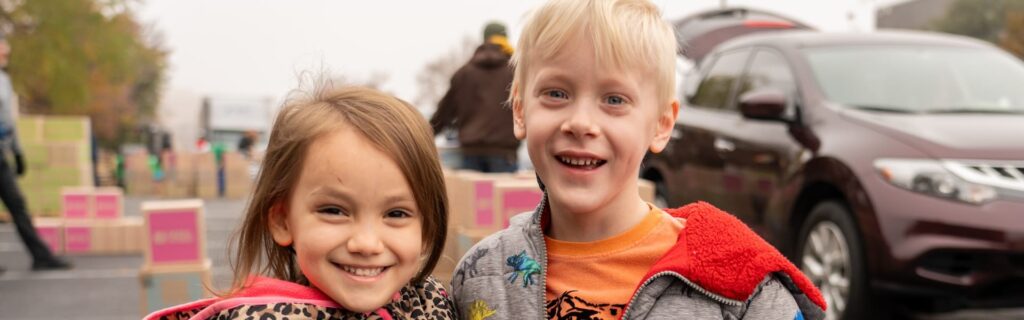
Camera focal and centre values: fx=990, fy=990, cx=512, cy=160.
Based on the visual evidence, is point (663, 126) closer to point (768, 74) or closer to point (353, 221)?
point (353, 221)

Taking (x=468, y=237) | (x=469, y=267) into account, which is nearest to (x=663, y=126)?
(x=469, y=267)

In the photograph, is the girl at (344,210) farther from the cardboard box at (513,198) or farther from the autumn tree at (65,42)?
the autumn tree at (65,42)

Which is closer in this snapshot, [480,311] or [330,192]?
[330,192]

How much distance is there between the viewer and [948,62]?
17.5ft

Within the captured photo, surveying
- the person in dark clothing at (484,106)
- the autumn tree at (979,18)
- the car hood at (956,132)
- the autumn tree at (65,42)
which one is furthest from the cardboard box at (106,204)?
the autumn tree at (979,18)

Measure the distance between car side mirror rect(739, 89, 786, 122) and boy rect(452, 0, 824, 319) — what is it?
3213mm

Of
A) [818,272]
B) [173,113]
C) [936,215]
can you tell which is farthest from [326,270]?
[173,113]

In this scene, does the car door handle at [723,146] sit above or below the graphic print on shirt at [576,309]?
below

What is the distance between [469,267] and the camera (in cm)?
199

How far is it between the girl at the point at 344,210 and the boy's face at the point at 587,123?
0.20m

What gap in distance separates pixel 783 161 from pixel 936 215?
3.34 ft

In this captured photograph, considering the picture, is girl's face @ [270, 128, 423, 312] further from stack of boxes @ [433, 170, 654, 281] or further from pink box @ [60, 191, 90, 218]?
pink box @ [60, 191, 90, 218]

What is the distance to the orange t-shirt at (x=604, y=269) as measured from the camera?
5.82 ft

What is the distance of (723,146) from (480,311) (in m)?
3.96
